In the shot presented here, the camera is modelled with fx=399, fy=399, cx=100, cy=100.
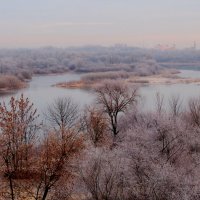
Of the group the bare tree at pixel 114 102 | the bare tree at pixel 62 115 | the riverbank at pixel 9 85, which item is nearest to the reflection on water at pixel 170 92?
the bare tree at pixel 114 102

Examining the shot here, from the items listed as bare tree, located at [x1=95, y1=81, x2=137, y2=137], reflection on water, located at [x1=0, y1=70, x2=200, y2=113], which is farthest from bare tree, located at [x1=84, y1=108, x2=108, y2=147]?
reflection on water, located at [x1=0, y1=70, x2=200, y2=113]

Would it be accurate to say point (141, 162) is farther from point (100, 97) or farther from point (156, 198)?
point (100, 97)

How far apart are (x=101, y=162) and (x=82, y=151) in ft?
3.57

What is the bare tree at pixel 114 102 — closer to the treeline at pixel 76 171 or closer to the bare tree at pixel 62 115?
the bare tree at pixel 62 115

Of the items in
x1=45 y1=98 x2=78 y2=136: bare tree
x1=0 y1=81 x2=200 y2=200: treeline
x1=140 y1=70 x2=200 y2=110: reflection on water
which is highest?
x1=0 y1=81 x2=200 y2=200: treeline

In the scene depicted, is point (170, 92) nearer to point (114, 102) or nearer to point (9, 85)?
point (114, 102)

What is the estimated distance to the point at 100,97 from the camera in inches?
906

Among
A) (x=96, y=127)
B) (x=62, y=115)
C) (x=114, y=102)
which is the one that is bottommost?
Answer: (x=62, y=115)

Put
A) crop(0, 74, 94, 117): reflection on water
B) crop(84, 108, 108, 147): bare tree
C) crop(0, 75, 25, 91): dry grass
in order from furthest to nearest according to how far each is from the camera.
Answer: crop(0, 75, 25, 91): dry grass < crop(0, 74, 94, 117): reflection on water < crop(84, 108, 108, 147): bare tree

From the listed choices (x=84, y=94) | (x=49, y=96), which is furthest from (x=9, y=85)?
(x=84, y=94)

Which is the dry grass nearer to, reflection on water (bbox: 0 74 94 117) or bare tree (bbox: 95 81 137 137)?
reflection on water (bbox: 0 74 94 117)

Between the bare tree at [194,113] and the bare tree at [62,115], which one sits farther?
the bare tree at [62,115]

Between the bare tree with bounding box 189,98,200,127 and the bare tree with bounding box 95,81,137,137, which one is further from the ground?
the bare tree with bounding box 95,81,137,137

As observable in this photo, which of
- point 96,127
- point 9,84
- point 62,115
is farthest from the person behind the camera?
point 9,84
